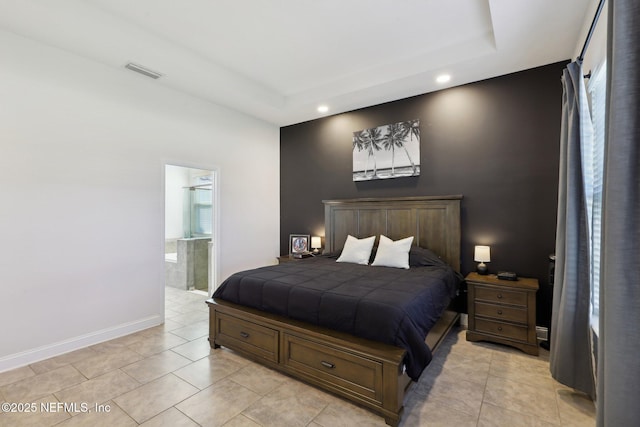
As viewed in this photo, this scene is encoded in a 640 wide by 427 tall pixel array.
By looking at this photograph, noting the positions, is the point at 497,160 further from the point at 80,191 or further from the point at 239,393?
the point at 80,191

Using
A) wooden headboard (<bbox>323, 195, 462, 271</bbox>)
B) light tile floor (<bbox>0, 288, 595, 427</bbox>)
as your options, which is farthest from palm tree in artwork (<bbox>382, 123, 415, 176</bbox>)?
light tile floor (<bbox>0, 288, 595, 427</bbox>)

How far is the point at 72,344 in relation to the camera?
3.07 meters

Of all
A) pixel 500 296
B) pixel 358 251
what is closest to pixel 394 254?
pixel 358 251

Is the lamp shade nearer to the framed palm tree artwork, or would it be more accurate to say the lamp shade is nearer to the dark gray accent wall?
the dark gray accent wall

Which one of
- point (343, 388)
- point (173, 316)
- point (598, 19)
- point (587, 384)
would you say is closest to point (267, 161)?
point (173, 316)

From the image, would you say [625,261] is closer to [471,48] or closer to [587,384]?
[587,384]

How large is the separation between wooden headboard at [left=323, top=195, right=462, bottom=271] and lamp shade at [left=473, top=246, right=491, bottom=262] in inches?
10.9

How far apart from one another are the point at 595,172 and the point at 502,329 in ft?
5.63

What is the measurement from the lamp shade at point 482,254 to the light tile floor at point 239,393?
0.93 meters

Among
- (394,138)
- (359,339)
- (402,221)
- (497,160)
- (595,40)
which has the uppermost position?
(595,40)

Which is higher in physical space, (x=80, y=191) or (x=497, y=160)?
(x=497, y=160)

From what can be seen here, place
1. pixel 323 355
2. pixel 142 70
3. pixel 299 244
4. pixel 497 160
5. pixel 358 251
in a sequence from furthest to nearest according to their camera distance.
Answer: pixel 299 244
pixel 358 251
pixel 497 160
pixel 142 70
pixel 323 355

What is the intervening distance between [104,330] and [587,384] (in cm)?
439

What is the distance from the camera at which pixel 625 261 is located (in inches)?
38.2
